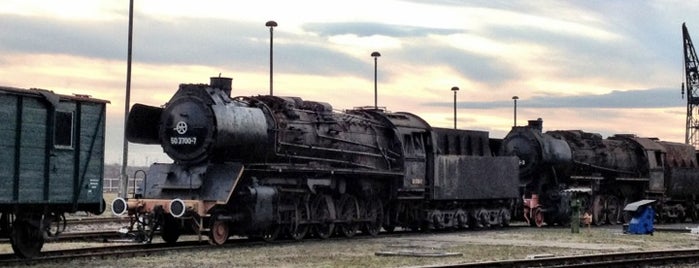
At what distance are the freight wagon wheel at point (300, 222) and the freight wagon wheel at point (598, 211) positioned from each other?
17368mm

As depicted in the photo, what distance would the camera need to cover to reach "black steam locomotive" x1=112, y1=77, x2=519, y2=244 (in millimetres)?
23891

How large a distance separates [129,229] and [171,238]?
1100 millimetres

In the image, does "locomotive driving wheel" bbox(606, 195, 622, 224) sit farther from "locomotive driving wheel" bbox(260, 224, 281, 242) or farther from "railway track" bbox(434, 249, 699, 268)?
"locomotive driving wheel" bbox(260, 224, 281, 242)

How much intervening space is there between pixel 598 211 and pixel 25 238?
26.9 meters

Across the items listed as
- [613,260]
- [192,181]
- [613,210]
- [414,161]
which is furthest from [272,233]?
[613,210]

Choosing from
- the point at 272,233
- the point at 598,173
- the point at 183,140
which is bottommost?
the point at 272,233

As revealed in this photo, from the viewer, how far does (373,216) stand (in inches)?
1151

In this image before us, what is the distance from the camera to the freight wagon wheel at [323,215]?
88.1ft

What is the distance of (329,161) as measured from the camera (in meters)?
27.4

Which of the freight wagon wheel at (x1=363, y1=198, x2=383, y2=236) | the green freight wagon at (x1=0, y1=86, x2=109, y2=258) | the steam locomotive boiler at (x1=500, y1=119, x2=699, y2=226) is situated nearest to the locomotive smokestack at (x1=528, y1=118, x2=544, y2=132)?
the steam locomotive boiler at (x1=500, y1=119, x2=699, y2=226)

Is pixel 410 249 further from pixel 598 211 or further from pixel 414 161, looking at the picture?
pixel 598 211

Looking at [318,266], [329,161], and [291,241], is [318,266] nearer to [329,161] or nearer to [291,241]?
[291,241]

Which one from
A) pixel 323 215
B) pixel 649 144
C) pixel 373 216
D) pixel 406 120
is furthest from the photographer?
pixel 649 144

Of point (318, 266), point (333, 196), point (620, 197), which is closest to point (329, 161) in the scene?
point (333, 196)
